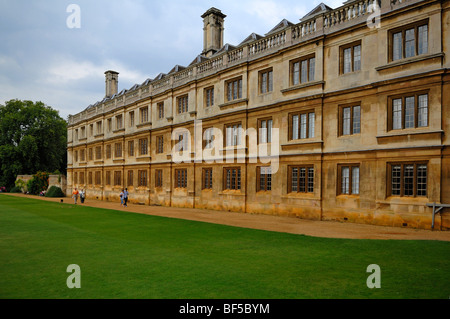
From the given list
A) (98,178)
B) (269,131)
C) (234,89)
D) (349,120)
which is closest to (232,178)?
(269,131)

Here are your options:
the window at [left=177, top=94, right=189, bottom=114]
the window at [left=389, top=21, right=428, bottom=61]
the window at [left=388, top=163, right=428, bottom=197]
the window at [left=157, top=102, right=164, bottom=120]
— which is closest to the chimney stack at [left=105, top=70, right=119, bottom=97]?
the window at [left=157, top=102, right=164, bottom=120]

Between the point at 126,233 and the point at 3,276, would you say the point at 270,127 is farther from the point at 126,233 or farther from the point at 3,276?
the point at 3,276

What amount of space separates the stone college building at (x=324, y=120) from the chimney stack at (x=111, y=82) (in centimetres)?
2383

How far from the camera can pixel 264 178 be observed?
23.0 m

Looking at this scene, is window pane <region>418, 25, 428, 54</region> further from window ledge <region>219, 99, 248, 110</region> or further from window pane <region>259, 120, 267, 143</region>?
window ledge <region>219, 99, 248, 110</region>

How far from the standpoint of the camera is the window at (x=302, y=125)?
20531 mm

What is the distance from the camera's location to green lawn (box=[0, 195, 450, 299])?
6367 millimetres

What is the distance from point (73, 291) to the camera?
6297mm

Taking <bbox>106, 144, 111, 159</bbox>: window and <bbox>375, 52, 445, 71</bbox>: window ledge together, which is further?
<bbox>106, 144, 111, 159</bbox>: window

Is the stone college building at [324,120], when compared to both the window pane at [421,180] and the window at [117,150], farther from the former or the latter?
the window at [117,150]

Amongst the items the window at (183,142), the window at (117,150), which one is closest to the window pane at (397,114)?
the window at (183,142)

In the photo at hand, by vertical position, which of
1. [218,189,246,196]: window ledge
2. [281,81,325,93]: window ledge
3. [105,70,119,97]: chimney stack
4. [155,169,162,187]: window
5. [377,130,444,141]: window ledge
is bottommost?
[218,189,246,196]: window ledge

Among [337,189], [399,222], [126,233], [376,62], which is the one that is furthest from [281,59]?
[126,233]

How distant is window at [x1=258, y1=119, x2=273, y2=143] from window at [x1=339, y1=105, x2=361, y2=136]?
505 cm
